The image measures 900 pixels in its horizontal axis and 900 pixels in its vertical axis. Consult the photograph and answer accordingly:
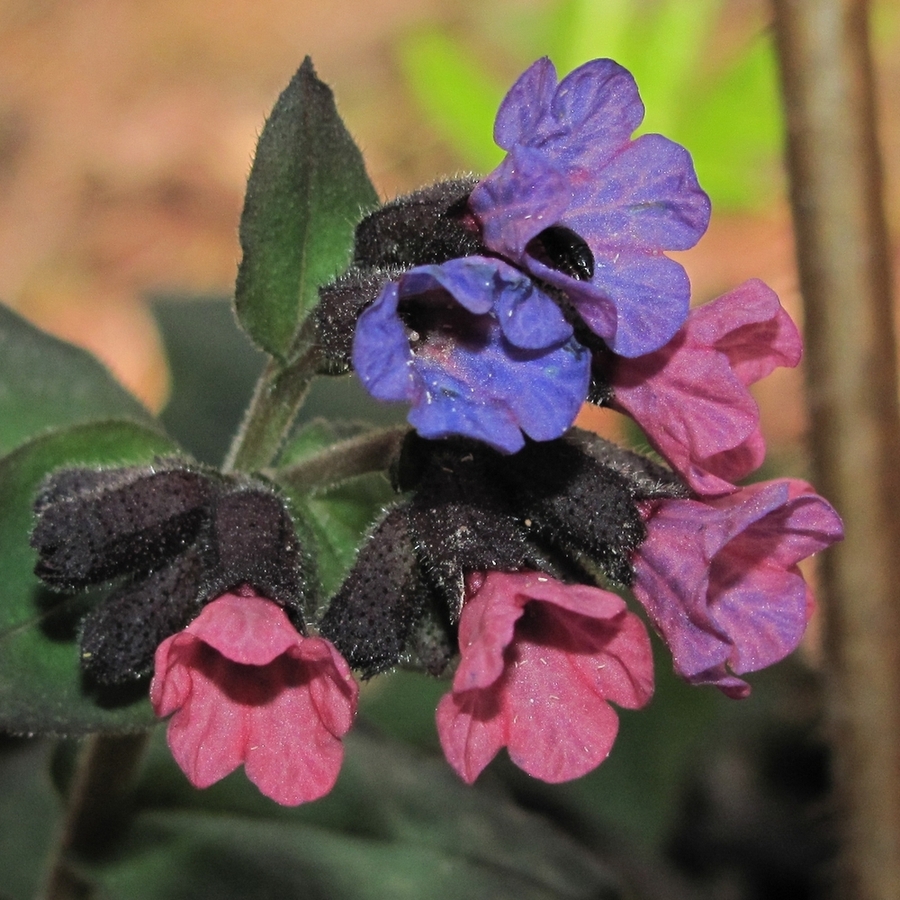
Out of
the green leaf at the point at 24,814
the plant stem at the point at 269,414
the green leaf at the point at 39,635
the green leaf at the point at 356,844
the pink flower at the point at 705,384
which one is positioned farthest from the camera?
the green leaf at the point at 24,814

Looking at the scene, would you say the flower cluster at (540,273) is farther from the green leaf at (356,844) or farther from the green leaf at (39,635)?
the green leaf at (356,844)

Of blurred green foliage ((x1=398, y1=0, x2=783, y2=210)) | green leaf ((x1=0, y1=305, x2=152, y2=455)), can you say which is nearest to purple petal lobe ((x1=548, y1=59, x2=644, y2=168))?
green leaf ((x1=0, y1=305, x2=152, y2=455))

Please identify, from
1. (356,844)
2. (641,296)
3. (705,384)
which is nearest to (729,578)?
(705,384)

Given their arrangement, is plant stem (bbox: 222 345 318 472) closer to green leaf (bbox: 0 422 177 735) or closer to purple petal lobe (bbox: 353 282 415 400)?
green leaf (bbox: 0 422 177 735)

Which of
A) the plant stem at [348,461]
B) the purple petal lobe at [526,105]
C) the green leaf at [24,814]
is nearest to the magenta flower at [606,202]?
the purple petal lobe at [526,105]

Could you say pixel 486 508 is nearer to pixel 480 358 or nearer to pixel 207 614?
pixel 480 358

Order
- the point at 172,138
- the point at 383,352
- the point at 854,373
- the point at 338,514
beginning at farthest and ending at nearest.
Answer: the point at 172,138
the point at 854,373
the point at 338,514
the point at 383,352
